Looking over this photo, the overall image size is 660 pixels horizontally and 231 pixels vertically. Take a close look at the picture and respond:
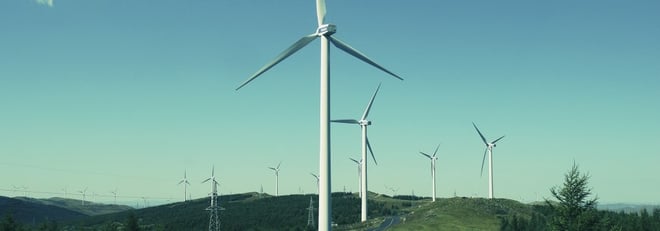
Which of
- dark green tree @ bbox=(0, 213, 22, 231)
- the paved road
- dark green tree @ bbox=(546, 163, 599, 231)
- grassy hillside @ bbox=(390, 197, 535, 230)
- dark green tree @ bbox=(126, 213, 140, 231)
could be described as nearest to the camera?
dark green tree @ bbox=(546, 163, 599, 231)

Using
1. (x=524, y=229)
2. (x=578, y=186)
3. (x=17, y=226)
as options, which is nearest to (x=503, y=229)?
(x=524, y=229)

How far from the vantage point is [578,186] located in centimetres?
5722

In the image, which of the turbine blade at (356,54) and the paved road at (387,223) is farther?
the paved road at (387,223)

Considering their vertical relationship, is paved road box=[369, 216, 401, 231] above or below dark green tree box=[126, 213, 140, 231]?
below

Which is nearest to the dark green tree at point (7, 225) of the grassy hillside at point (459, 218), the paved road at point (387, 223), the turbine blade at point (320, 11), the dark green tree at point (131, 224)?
the dark green tree at point (131, 224)

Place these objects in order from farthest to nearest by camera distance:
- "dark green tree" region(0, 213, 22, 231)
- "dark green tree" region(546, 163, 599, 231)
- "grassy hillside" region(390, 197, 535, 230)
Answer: "grassy hillside" region(390, 197, 535, 230)
"dark green tree" region(0, 213, 22, 231)
"dark green tree" region(546, 163, 599, 231)

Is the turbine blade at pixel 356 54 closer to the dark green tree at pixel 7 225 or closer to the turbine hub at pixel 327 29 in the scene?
the turbine hub at pixel 327 29

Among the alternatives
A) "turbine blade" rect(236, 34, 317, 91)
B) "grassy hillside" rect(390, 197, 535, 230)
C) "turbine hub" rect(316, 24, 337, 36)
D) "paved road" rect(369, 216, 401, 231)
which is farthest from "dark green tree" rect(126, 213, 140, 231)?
"grassy hillside" rect(390, 197, 535, 230)

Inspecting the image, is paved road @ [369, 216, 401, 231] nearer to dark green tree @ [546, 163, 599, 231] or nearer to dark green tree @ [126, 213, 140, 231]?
dark green tree @ [126, 213, 140, 231]

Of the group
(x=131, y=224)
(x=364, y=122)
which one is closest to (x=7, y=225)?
(x=131, y=224)

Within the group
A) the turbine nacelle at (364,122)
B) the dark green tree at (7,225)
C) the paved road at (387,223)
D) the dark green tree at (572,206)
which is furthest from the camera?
the paved road at (387,223)

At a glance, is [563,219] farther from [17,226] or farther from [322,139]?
[17,226]

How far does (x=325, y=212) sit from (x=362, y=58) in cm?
2219

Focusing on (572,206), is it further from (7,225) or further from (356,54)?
(7,225)
